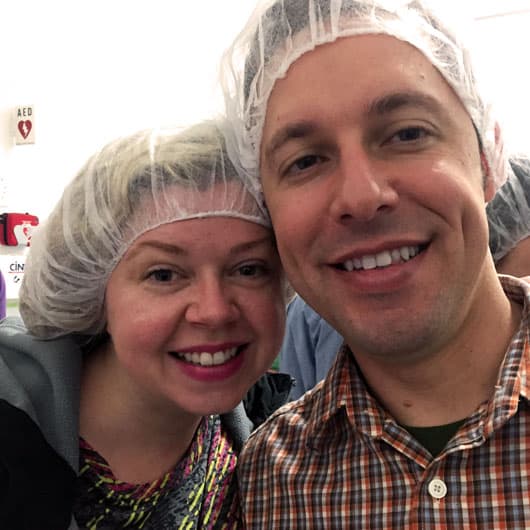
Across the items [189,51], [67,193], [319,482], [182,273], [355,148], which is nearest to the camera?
[355,148]

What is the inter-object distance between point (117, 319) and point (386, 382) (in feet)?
1.89

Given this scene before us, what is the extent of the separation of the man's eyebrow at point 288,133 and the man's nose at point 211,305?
283mm

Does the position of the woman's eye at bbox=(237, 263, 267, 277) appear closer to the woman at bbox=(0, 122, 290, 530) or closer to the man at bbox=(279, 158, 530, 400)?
the woman at bbox=(0, 122, 290, 530)

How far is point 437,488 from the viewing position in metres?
0.95

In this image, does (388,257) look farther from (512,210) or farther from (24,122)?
(24,122)

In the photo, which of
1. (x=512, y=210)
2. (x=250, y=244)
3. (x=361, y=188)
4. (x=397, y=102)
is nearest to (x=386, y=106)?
(x=397, y=102)

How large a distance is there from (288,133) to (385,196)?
23 cm

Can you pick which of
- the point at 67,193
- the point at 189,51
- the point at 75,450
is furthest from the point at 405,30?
the point at 189,51

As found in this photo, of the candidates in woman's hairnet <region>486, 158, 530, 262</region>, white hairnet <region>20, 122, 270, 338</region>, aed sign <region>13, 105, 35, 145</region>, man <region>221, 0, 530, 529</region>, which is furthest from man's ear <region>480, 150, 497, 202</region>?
aed sign <region>13, 105, 35, 145</region>

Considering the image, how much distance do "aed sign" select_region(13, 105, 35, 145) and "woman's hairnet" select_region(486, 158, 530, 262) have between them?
2474 mm

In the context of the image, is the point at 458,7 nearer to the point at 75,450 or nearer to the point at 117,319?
the point at 117,319

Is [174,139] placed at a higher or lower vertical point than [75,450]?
higher

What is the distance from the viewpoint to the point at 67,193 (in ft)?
4.32

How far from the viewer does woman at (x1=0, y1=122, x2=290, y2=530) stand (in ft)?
3.92
